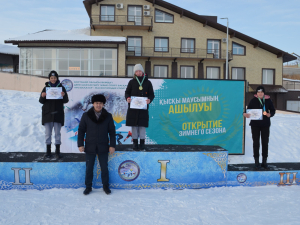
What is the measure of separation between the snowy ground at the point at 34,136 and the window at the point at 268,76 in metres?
17.0

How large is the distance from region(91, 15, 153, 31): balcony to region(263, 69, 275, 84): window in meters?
12.7

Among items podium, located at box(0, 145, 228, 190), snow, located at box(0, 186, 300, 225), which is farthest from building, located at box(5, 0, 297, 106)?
snow, located at box(0, 186, 300, 225)

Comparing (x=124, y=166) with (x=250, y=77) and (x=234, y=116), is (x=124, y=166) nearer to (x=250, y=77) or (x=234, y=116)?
(x=234, y=116)

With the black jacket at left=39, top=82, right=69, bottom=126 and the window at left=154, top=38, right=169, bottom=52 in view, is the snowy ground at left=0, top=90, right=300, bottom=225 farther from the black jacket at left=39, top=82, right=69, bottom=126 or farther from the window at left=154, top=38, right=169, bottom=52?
the window at left=154, top=38, right=169, bottom=52

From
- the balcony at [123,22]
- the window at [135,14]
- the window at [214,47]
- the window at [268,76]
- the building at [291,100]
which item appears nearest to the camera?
the balcony at [123,22]

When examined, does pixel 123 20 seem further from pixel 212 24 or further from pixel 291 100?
pixel 291 100

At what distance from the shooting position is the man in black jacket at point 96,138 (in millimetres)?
4387

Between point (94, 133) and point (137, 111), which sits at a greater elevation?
point (137, 111)

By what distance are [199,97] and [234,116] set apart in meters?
1.15

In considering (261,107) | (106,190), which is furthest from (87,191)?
(261,107)

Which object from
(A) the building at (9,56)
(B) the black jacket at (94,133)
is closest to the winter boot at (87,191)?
(B) the black jacket at (94,133)

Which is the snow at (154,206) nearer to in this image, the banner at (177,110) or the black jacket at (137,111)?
the black jacket at (137,111)

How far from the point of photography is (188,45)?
26406 mm

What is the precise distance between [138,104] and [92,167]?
140 centimetres
